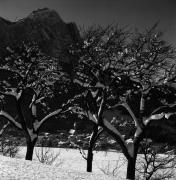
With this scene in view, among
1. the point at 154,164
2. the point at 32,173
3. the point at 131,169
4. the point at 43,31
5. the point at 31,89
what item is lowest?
the point at 32,173

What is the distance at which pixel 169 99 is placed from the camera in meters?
24.2

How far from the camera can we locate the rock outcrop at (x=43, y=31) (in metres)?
76.4

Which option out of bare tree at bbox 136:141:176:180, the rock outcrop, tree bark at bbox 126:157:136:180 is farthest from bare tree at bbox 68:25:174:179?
the rock outcrop

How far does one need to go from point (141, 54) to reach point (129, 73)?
121cm

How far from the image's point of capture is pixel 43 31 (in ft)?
268

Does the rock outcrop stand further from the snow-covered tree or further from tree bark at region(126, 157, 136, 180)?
tree bark at region(126, 157, 136, 180)

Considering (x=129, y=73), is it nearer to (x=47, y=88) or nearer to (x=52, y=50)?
(x=47, y=88)

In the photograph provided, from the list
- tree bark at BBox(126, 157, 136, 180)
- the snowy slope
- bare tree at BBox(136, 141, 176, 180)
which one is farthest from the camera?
bare tree at BBox(136, 141, 176, 180)

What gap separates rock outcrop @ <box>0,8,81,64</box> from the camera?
76.4 m

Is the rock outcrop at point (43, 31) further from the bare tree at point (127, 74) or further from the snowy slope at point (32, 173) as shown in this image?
the snowy slope at point (32, 173)

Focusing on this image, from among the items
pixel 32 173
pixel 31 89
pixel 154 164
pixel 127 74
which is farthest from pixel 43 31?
pixel 32 173

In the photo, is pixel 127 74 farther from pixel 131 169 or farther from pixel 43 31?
pixel 43 31

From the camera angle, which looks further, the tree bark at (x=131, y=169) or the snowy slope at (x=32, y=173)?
the tree bark at (x=131, y=169)

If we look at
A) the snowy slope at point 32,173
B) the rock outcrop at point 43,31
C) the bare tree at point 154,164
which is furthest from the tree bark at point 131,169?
the rock outcrop at point 43,31
